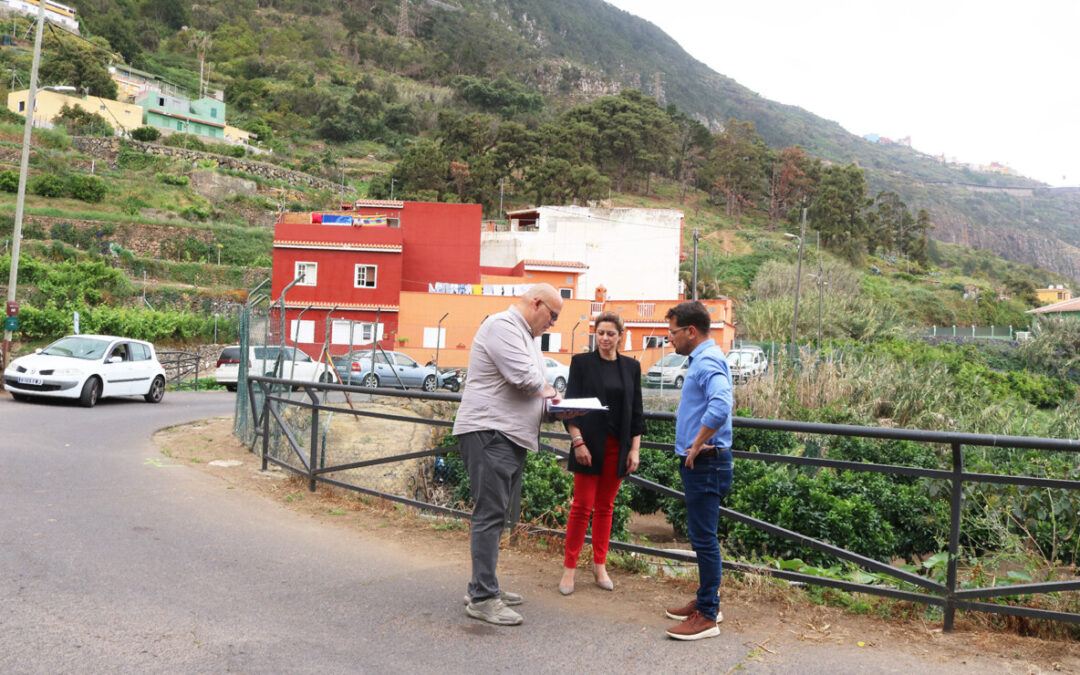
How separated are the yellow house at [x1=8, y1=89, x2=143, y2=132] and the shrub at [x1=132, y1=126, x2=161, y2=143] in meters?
2.14

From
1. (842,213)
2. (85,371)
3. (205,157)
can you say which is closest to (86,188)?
(205,157)

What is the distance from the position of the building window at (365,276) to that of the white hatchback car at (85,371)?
65.1 ft

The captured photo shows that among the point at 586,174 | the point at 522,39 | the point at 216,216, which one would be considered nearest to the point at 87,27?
the point at 216,216

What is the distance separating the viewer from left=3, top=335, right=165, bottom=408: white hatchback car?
15.7 metres

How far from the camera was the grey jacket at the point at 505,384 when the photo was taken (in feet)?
Result: 14.0

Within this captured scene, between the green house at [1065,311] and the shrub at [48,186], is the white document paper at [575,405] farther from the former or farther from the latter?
the shrub at [48,186]

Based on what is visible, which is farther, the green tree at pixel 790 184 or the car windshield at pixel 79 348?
the green tree at pixel 790 184

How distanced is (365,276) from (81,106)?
155ft

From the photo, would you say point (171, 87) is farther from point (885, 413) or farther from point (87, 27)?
point (885, 413)

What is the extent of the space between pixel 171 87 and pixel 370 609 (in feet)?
342

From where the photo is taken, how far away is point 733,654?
3.86 metres

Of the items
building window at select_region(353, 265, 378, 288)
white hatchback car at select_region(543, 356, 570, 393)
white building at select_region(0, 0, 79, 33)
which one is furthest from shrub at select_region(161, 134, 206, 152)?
white hatchback car at select_region(543, 356, 570, 393)

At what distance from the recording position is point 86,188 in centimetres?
5028

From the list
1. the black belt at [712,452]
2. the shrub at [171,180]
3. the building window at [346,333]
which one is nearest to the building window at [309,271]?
the building window at [346,333]
